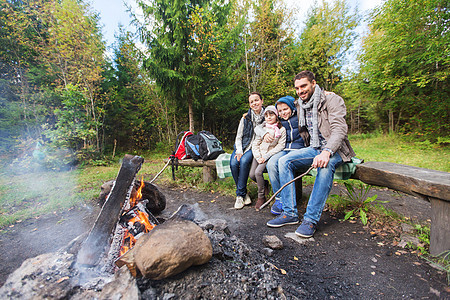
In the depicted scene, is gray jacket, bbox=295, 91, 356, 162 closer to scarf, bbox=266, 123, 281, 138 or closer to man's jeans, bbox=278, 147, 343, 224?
man's jeans, bbox=278, 147, 343, 224

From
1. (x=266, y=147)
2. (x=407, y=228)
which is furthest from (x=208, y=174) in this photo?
(x=407, y=228)

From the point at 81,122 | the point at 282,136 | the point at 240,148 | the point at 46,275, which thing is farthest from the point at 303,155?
the point at 81,122

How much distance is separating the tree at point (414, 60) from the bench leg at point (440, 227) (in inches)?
276

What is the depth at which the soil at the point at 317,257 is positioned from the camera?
1283 millimetres

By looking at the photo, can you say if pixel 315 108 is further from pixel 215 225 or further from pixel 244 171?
pixel 215 225

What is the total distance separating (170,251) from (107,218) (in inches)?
31.2

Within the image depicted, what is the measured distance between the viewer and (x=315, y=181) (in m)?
2.17

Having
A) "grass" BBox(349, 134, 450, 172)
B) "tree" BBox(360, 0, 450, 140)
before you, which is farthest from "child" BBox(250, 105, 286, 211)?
"tree" BBox(360, 0, 450, 140)

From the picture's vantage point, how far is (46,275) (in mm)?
1187

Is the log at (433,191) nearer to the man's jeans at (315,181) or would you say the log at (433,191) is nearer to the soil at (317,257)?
the soil at (317,257)

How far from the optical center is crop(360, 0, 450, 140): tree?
20.6ft

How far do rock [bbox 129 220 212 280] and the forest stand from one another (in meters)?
6.60

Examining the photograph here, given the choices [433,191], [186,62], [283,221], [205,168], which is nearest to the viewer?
[433,191]

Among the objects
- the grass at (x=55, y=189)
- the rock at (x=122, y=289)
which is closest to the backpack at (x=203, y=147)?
the grass at (x=55, y=189)
